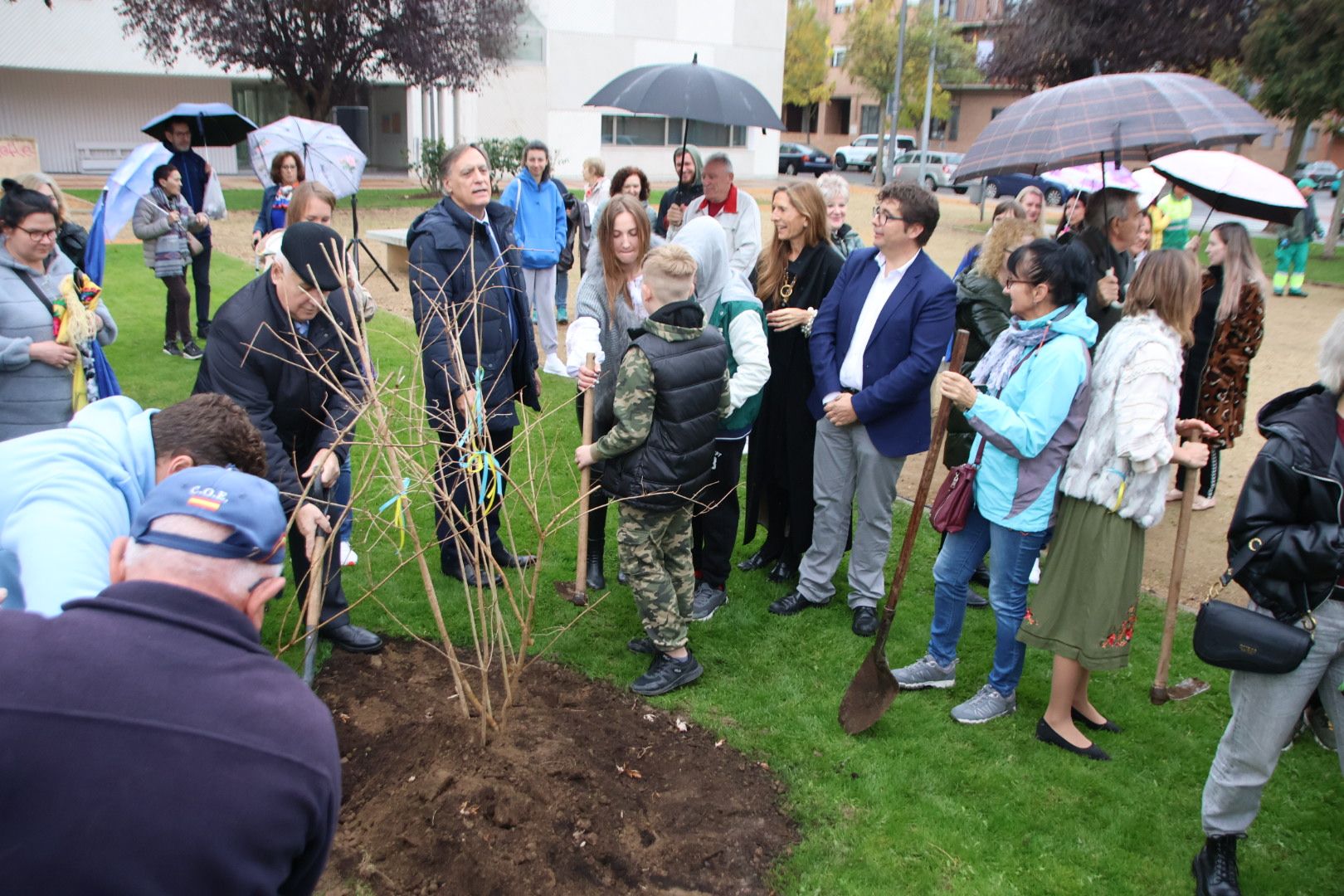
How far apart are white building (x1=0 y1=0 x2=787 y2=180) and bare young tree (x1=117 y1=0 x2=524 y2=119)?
3.05 meters

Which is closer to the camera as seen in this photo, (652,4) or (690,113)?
(690,113)

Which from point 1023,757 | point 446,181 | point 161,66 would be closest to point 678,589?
point 1023,757

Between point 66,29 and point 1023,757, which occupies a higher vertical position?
point 66,29

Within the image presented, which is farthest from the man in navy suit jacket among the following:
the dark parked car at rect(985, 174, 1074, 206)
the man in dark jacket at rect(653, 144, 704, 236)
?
the dark parked car at rect(985, 174, 1074, 206)

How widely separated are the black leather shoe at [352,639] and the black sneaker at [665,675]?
1.22m

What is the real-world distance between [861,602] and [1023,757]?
1220 millimetres

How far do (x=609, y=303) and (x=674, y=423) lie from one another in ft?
3.27

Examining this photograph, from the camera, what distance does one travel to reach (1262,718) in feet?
10.1

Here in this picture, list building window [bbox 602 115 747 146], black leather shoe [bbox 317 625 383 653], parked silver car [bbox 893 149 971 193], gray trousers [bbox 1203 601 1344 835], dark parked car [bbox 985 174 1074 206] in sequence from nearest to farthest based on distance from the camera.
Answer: gray trousers [bbox 1203 601 1344 835] < black leather shoe [bbox 317 625 383 653] < dark parked car [bbox 985 174 1074 206] < parked silver car [bbox 893 149 971 193] < building window [bbox 602 115 747 146]

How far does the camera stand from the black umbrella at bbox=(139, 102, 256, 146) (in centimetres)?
912

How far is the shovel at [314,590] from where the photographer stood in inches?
126

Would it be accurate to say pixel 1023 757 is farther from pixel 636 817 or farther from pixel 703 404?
pixel 703 404

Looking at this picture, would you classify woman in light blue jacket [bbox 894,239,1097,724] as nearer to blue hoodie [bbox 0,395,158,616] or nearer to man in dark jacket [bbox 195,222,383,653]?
man in dark jacket [bbox 195,222,383,653]

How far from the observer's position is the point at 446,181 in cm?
486
